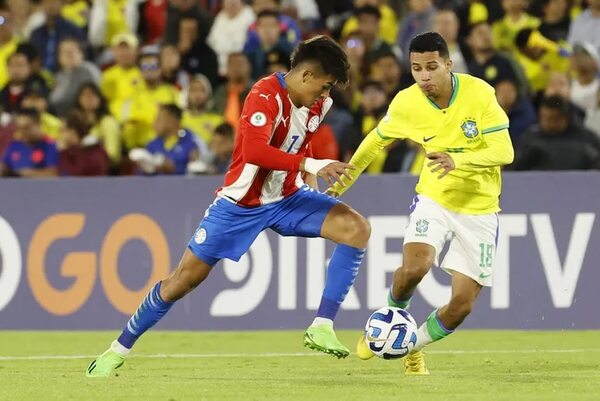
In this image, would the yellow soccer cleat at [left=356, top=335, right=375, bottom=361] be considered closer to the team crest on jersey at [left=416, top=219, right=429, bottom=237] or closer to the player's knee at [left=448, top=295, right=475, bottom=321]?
the player's knee at [left=448, top=295, right=475, bottom=321]

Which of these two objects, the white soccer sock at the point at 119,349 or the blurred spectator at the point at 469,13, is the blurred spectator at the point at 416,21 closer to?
the blurred spectator at the point at 469,13

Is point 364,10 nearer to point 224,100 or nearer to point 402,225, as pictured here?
point 224,100

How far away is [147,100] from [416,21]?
3306 mm

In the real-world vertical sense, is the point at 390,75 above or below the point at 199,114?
above

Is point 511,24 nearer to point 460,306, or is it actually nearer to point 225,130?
point 225,130

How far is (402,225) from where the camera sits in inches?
550

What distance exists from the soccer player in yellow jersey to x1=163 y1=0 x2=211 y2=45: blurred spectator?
822 centimetres

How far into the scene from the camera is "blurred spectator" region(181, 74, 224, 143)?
1638 centimetres

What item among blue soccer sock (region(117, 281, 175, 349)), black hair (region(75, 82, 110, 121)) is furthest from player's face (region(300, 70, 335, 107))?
black hair (region(75, 82, 110, 121))

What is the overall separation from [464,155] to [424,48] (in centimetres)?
75

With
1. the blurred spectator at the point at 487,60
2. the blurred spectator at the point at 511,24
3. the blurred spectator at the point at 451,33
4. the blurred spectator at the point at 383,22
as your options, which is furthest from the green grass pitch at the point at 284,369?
the blurred spectator at the point at 383,22

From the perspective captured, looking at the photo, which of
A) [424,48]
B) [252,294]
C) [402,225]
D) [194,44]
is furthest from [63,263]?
[424,48]

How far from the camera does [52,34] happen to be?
1833 centimetres

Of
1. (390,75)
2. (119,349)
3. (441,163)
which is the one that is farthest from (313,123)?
(390,75)
